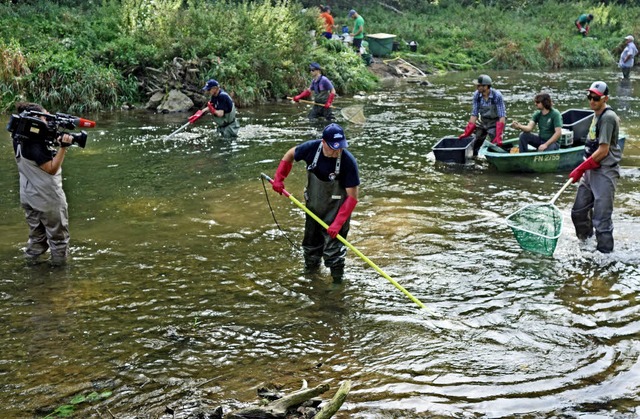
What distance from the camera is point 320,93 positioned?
58.9 feet

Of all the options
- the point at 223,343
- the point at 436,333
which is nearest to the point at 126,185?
the point at 223,343

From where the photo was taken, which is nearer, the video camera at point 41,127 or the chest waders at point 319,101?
the video camera at point 41,127

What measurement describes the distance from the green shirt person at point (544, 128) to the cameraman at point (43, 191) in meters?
8.02

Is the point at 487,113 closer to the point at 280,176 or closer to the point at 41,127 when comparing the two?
the point at 280,176

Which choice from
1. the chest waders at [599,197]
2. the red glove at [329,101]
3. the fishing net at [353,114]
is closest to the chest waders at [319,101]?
the red glove at [329,101]

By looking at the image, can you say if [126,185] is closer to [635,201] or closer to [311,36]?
[635,201]

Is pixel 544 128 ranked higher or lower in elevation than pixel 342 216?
higher

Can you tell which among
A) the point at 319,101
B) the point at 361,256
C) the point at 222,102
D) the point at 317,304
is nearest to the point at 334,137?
the point at 361,256

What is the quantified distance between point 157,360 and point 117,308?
4.38 feet

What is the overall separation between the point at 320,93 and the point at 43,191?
11.0m

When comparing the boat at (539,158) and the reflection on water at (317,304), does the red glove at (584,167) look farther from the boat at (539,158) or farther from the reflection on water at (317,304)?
the boat at (539,158)

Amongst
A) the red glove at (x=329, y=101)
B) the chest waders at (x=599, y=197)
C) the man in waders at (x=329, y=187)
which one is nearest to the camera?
the man in waders at (x=329, y=187)

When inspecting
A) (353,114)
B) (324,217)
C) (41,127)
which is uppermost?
(41,127)

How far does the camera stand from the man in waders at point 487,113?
43.6ft
